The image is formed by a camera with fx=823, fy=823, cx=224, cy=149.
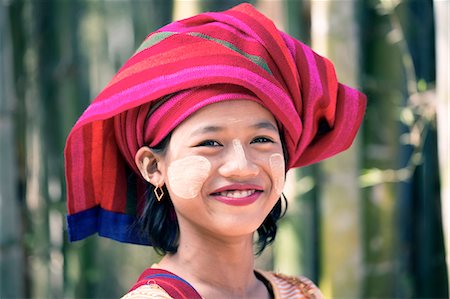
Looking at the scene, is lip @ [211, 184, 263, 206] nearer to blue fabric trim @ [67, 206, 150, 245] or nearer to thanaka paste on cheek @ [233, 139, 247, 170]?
thanaka paste on cheek @ [233, 139, 247, 170]

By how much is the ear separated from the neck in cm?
13

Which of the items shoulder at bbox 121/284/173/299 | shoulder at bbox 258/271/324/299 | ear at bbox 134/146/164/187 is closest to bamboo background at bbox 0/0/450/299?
shoulder at bbox 258/271/324/299

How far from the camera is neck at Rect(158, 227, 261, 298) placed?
1.71 metres

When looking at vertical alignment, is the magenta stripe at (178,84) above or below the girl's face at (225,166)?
above

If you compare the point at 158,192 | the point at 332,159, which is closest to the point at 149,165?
the point at 158,192

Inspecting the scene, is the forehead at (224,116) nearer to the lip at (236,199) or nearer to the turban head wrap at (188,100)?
the turban head wrap at (188,100)

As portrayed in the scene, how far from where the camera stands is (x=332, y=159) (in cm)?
293

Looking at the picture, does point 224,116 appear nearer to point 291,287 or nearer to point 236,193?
point 236,193

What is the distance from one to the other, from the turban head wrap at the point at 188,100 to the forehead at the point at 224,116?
0.01 m

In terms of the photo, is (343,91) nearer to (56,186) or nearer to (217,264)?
(217,264)

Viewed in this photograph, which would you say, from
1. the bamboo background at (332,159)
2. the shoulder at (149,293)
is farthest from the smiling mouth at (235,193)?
the bamboo background at (332,159)

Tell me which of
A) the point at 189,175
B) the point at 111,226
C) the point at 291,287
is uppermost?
the point at 189,175

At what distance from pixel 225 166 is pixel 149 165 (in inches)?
8.1

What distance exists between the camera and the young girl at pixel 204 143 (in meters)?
1.61
